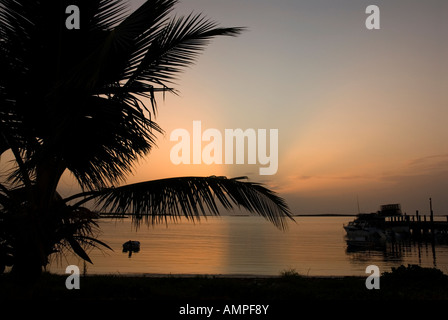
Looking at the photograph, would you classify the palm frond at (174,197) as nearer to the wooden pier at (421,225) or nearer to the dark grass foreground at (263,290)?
the dark grass foreground at (263,290)

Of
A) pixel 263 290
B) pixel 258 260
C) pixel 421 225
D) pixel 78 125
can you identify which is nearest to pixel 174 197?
pixel 78 125

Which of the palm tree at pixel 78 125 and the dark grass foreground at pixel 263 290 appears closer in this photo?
the palm tree at pixel 78 125

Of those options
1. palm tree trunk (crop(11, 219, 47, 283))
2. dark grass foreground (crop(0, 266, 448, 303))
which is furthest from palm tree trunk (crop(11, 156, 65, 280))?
dark grass foreground (crop(0, 266, 448, 303))

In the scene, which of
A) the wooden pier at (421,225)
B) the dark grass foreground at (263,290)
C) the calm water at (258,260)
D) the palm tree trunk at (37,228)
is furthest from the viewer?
the wooden pier at (421,225)

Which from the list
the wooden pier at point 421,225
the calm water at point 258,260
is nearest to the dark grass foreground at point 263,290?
the calm water at point 258,260

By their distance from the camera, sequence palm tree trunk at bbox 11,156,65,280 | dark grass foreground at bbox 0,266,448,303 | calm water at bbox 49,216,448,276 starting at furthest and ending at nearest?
calm water at bbox 49,216,448,276 → dark grass foreground at bbox 0,266,448,303 → palm tree trunk at bbox 11,156,65,280

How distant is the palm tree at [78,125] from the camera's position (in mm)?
5875

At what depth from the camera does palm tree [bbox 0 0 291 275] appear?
5875 mm

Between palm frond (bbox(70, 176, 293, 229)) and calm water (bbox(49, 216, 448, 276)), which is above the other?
palm frond (bbox(70, 176, 293, 229))

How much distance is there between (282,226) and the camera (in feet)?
20.8

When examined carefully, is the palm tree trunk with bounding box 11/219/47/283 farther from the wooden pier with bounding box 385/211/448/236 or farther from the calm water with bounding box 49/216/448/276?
the wooden pier with bounding box 385/211/448/236
